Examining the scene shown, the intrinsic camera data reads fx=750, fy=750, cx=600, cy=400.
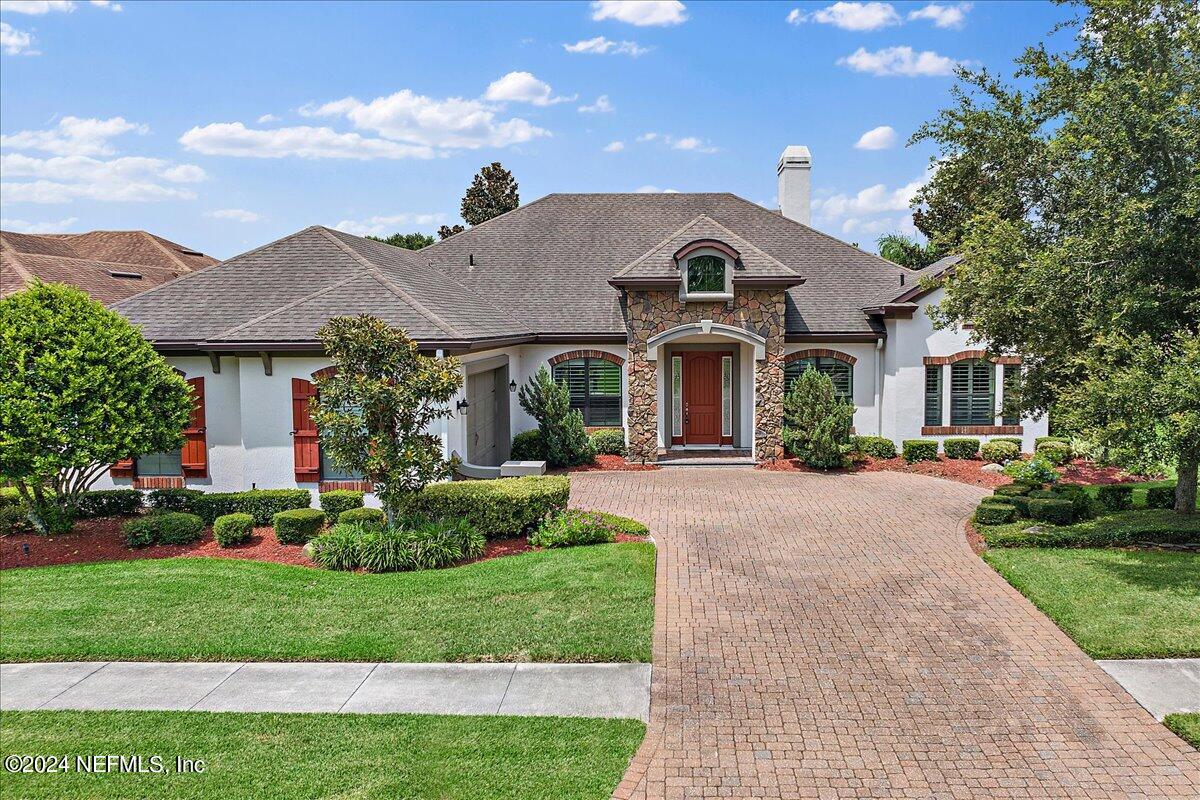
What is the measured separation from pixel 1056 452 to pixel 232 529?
18499 mm

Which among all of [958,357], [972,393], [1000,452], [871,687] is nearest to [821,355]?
[958,357]

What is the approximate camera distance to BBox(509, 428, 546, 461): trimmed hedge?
62.5 ft

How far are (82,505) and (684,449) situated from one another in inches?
538

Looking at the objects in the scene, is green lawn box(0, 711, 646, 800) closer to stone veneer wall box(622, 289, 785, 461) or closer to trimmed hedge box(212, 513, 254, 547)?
trimmed hedge box(212, 513, 254, 547)

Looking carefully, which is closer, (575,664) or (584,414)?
(575,664)

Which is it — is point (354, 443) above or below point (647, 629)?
above

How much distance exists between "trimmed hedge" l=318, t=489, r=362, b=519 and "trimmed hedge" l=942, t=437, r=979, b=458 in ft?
47.5

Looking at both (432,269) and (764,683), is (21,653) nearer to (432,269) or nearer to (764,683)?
(764,683)

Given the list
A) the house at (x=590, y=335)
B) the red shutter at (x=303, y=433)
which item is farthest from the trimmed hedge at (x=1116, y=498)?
the red shutter at (x=303, y=433)

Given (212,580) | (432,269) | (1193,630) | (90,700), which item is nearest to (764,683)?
(1193,630)

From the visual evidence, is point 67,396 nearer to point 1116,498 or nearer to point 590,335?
point 590,335

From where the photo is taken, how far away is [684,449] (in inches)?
813

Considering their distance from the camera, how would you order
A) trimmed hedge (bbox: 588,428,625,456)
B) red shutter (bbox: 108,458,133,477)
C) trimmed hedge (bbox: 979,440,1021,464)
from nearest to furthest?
red shutter (bbox: 108,458,133,477) < trimmed hedge (bbox: 979,440,1021,464) < trimmed hedge (bbox: 588,428,625,456)


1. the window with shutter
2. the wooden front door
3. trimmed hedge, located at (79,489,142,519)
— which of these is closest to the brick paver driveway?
the window with shutter
